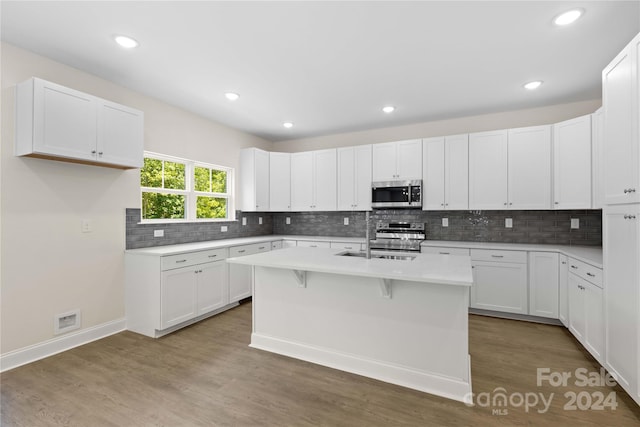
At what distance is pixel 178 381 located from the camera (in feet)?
7.41

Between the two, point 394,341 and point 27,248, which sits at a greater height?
point 27,248

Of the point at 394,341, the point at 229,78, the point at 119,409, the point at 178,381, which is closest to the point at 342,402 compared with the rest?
the point at 394,341

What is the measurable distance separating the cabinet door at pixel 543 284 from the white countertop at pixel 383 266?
151 cm

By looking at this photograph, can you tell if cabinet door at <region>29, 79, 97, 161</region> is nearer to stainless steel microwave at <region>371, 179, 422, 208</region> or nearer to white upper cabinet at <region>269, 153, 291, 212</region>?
white upper cabinet at <region>269, 153, 291, 212</region>

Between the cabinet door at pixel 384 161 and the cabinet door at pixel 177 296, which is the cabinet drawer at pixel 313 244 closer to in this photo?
the cabinet door at pixel 384 161

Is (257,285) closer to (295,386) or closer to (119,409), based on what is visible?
(295,386)

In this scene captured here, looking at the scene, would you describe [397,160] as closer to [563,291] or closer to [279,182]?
[279,182]

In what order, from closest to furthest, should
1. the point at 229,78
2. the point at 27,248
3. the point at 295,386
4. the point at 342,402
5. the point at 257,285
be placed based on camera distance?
1. the point at 342,402
2. the point at 295,386
3. the point at 27,248
4. the point at 257,285
5. the point at 229,78

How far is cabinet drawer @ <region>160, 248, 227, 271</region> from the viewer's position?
122 inches

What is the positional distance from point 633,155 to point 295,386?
2749mm

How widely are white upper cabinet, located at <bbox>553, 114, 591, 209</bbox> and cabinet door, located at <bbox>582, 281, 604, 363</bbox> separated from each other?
1.12 metres

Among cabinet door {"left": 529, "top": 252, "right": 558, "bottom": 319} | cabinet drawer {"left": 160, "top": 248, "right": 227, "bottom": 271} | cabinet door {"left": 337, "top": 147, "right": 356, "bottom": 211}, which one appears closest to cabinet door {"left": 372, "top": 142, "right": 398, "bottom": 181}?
cabinet door {"left": 337, "top": 147, "right": 356, "bottom": 211}

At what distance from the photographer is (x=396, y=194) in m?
4.40

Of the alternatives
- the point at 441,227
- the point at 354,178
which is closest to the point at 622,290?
the point at 441,227
